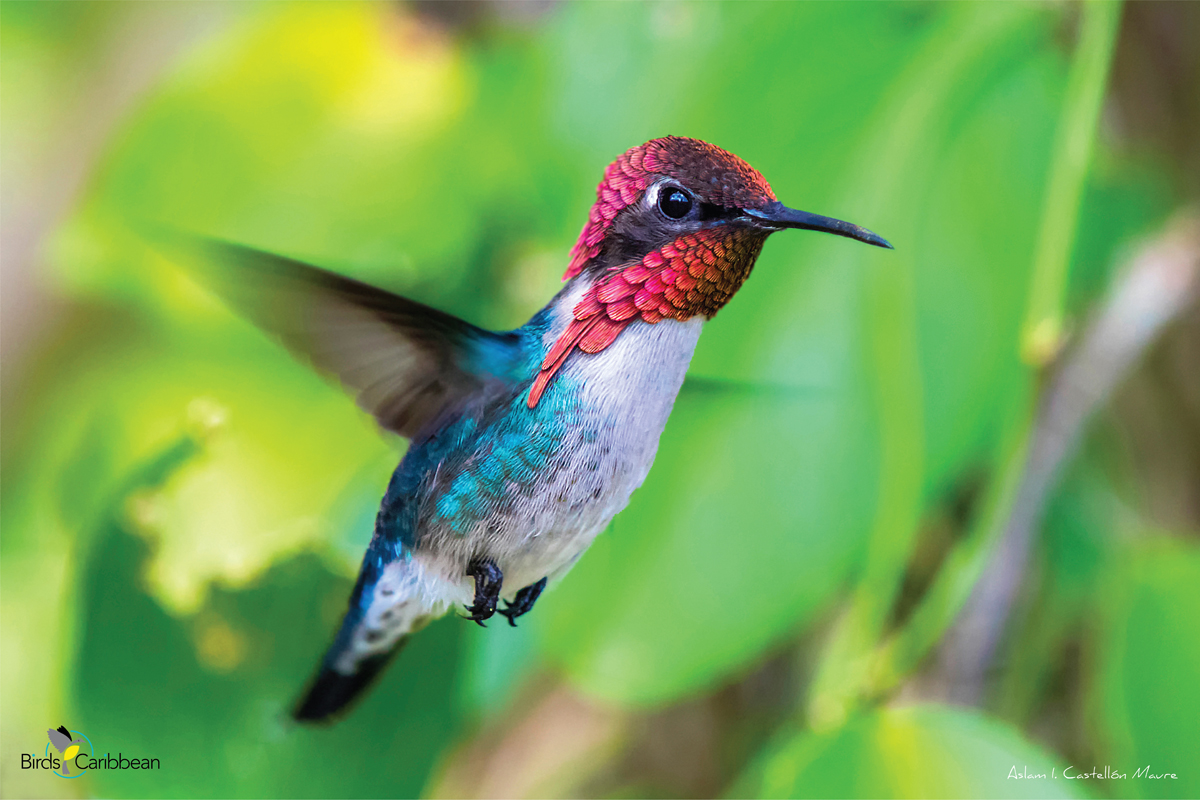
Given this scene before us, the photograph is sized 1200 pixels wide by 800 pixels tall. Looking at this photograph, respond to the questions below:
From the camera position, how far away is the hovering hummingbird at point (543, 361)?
0.41m

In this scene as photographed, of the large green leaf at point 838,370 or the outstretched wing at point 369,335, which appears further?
the large green leaf at point 838,370

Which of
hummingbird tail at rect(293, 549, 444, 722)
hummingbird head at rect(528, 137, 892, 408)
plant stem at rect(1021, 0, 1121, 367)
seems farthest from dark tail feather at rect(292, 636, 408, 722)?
plant stem at rect(1021, 0, 1121, 367)

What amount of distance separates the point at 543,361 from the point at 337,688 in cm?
31

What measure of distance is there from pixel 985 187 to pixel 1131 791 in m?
0.52

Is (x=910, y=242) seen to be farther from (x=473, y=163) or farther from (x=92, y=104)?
(x=92, y=104)

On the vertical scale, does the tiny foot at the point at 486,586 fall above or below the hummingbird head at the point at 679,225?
below

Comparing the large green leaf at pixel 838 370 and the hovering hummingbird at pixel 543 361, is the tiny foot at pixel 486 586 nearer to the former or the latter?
the hovering hummingbird at pixel 543 361

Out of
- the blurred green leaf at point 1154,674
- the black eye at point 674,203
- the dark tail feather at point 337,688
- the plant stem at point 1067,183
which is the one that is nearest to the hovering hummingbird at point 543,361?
the black eye at point 674,203

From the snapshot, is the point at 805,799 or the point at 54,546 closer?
the point at 805,799

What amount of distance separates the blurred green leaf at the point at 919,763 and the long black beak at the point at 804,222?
1.23 feet

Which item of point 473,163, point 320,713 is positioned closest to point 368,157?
point 473,163

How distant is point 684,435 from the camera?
72 centimetres

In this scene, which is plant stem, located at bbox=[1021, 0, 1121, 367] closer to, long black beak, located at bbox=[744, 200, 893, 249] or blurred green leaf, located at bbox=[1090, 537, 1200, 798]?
blurred green leaf, located at bbox=[1090, 537, 1200, 798]

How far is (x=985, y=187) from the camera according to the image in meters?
Result: 0.90
